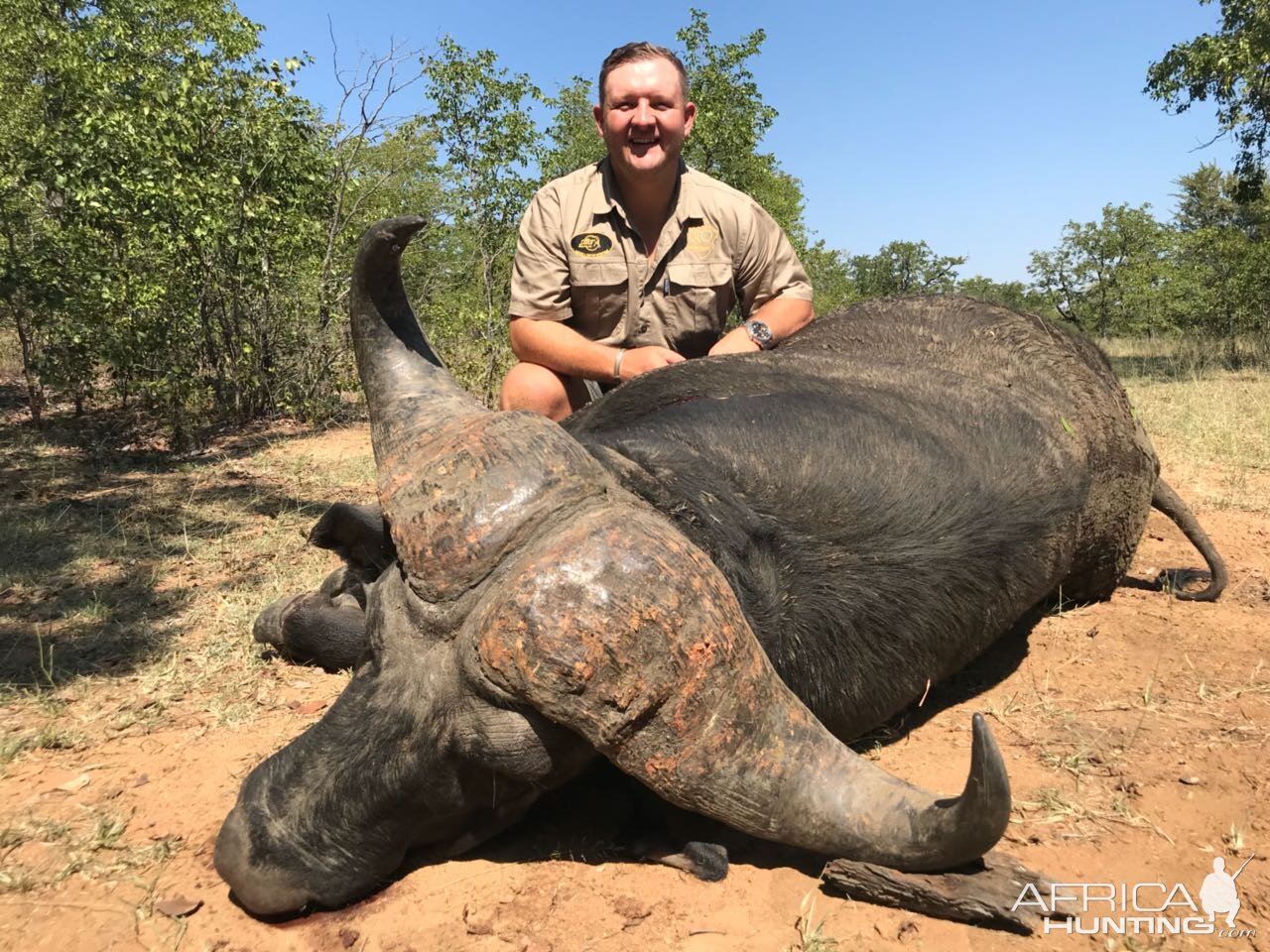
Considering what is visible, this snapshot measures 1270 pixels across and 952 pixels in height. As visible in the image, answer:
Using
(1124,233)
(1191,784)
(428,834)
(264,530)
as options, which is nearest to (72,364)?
(264,530)

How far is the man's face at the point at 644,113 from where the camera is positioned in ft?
14.6

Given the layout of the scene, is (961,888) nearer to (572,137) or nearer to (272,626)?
(272,626)

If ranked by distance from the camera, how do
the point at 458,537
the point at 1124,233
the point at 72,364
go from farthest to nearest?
1. the point at 1124,233
2. the point at 72,364
3. the point at 458,537

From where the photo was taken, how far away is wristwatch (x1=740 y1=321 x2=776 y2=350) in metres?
4.40

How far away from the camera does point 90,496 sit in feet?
21.1

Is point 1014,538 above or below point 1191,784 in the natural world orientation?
above

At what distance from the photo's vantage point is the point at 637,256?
4.71 metres

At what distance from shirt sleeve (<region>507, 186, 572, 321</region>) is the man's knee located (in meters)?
0.32

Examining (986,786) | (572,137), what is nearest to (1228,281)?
(572,137)

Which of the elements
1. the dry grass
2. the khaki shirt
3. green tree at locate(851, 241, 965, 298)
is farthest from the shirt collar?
green tree at locate(851, 241, 965, 298)

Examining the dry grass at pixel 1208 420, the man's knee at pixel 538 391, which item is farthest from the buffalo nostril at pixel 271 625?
the dry grass at pixel 1208 420

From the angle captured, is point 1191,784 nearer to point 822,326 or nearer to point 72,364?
point 822,326

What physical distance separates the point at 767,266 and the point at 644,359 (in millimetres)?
1353

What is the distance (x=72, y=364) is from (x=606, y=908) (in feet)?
28.8
